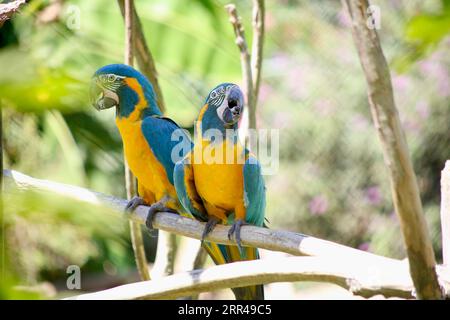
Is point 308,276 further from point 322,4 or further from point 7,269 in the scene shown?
point 322,4

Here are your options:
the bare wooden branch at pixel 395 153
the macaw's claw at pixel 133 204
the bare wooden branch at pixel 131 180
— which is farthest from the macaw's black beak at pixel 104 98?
the bare wooden branch at pixel 395 153

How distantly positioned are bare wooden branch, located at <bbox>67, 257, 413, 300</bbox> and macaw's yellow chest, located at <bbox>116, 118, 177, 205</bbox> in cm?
55

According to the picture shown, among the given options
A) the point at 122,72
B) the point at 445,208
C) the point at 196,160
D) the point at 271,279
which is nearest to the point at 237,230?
the point at 196,160

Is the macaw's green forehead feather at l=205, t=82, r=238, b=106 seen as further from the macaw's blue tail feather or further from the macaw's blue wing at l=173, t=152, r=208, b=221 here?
the macaw's blue tail feather

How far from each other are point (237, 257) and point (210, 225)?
0.17 metres

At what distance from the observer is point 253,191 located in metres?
1.48

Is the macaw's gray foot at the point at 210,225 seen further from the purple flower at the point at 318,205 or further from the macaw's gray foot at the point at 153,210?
the purple flower at the point at 318,205

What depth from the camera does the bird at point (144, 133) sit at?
1666 mm

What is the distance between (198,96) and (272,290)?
113cm

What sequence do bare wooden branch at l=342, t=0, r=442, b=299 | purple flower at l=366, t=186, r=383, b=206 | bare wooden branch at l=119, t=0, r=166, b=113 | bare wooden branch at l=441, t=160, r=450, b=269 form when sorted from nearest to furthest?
bare wooden branch at l=342, t=0, r=442, b=299 < bare wooden branch at l=441, t=160, r=450, b=269 < bare wooden branch at l=119, t=0, r=166, b=113 < purple flower at l=366, t=186, r=383, b=206

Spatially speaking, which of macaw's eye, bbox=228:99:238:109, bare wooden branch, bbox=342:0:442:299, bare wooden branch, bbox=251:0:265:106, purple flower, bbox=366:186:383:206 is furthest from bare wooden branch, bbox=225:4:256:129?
purple flower, bbox=366:186:383:206

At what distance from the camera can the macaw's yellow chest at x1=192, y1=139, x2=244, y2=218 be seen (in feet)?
4.87

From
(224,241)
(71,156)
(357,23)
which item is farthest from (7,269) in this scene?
(71,156)

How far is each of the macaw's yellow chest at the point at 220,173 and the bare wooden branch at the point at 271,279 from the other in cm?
38
